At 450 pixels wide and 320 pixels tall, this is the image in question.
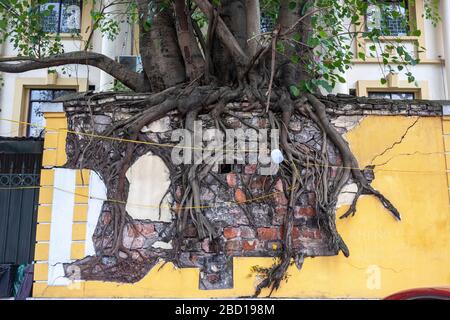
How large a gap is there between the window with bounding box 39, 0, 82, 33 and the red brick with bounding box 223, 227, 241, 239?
8.31 m

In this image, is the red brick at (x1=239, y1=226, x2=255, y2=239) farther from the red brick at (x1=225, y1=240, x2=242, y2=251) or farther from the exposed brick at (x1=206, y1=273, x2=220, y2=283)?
the exposed brick at (x1=206, y1=273, x2=220, y2=283)

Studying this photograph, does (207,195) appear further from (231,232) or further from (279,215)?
(279,215)

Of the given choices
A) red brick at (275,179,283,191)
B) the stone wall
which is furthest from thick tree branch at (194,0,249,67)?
red brick at (275,179,283,191)

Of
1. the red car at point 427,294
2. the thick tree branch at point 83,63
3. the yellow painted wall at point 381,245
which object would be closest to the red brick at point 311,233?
the yellow painted wall at point 381,245

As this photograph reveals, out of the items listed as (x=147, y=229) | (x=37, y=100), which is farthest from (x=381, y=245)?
(x=37, y=100)

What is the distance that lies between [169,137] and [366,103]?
2.50 meters

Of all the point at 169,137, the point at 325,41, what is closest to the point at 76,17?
the point at 169,137

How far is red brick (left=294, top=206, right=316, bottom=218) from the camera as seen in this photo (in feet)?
17.4

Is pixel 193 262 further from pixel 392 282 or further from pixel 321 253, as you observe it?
pixel 392 282

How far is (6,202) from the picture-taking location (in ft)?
20.1

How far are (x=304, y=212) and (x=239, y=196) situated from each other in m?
0.80

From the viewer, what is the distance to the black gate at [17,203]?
607cm

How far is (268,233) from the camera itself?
522 cm

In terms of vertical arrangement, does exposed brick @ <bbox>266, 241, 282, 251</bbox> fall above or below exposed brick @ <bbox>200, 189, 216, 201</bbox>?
below
